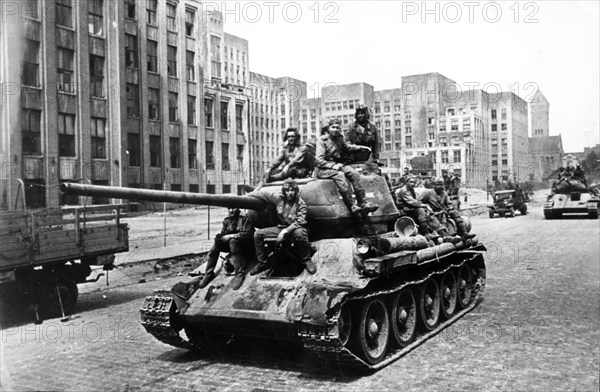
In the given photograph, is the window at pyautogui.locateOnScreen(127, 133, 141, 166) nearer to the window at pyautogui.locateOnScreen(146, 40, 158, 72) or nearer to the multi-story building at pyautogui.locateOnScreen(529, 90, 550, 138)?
the window at pyautogui.locateOnScreen(146, 40, 158, 72)

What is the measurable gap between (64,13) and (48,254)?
17660 mm

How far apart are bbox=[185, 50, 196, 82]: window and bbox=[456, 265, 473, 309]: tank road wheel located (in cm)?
2573

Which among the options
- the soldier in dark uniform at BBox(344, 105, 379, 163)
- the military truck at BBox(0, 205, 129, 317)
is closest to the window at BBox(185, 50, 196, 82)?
the military truck at BBox(0, 205, 129, 317)

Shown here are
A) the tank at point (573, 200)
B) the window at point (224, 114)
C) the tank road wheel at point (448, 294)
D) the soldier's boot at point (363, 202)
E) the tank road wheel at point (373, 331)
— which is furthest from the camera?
the window at point (224, 114)

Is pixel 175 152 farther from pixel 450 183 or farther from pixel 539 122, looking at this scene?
pixel 539 122

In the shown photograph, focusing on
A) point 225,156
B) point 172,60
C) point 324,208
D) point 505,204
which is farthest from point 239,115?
point 324,208

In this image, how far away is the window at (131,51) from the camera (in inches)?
1165

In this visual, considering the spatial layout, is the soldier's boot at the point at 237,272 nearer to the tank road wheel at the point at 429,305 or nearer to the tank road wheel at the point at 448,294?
the tank road wheel at the point at 429,305

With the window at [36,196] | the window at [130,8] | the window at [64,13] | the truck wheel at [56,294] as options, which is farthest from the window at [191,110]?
the truck wheel at [56,294]

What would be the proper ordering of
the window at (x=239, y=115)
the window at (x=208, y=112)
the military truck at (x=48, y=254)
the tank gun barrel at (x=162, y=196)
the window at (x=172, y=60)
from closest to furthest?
the tank gun barrel at (x=162, y=196) → the military truck at (x=48, y=254) → the window at (x=172, y=60) → the window at (x=208, y=112) → the window at (x=239, y=115)

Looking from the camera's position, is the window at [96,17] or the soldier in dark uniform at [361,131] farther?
the window at [96,17]

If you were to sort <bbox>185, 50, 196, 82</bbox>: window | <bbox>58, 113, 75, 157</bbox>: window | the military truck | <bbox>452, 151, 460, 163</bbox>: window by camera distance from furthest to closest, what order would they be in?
<bbox>452, 151, 460, 163</bbox>: window
<bbox>185, 50, 196, 82</bbox>: window
<bbox>58, 113, 75, 157</bbox>: window
the military truck

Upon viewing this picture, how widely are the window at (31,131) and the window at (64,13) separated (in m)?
4.15

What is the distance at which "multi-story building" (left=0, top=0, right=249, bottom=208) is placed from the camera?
76.1 ft
